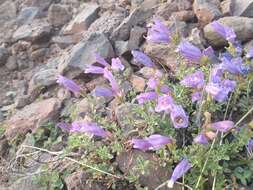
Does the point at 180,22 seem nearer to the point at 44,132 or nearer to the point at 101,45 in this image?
the point at 101,45

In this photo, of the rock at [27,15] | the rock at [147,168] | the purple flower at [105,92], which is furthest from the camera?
the rock at [27,15]

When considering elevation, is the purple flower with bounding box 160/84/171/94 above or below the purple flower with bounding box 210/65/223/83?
below

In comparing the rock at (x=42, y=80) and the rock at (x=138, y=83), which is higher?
the rock at (x=138, y=83)

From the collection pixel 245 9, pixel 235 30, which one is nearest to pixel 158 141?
pixel 235 30

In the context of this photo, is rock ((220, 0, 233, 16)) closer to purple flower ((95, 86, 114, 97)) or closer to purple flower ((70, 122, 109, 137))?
purple flower ((95, 86, 114, 97))

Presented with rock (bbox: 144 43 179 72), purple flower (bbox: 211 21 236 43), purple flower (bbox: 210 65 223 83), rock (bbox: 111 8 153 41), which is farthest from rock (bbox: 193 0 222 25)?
purple flower (bbox: 210 65 223 83)

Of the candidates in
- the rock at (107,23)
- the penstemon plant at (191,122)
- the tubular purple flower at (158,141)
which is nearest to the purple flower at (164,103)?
the penstemon plant at (191,122)

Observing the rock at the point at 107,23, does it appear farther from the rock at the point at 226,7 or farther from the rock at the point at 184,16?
the rock at the point at 226,7
